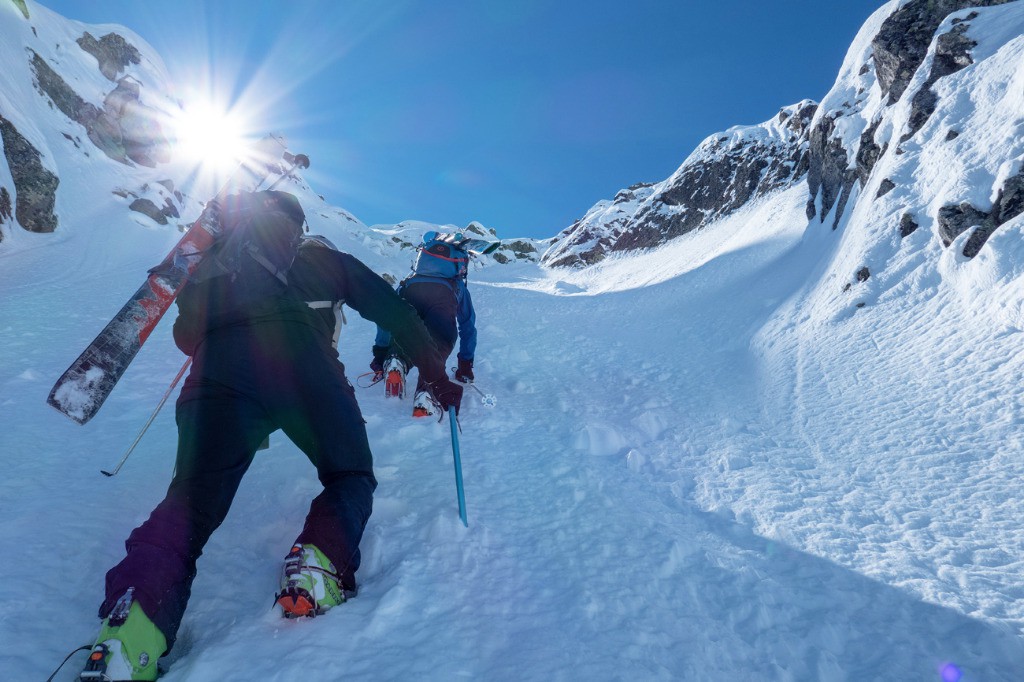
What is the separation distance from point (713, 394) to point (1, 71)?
72.6 feet

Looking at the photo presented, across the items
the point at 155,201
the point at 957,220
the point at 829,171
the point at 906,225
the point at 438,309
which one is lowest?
the point at 438,309

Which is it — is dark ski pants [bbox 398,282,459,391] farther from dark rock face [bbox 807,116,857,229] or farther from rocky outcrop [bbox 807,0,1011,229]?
dark rock face [bbox 807,116,857,229]

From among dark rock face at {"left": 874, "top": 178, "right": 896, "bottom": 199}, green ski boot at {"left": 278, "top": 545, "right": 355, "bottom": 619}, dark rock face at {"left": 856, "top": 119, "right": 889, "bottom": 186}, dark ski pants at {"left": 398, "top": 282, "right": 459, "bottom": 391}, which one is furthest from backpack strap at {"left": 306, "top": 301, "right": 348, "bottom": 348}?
dark rock face at {"left": 856, "top": 119, "right": 889, "bottom": 186}

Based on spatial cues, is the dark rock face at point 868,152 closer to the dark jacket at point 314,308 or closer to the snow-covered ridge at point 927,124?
the snow-covered ridge at point 927,124

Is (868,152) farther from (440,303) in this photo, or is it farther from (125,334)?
(125,334)

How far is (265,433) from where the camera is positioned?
2324 millimetres

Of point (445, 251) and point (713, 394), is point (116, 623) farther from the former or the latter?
point (713, 394)

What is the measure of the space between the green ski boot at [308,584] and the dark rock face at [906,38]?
13.2m

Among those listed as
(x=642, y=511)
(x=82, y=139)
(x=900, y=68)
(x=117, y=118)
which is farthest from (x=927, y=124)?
(x=117, y=118)

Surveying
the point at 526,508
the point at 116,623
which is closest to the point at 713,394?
the point at 526,508

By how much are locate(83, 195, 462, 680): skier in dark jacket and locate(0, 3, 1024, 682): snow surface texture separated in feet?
0.64

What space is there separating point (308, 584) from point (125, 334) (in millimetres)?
2049

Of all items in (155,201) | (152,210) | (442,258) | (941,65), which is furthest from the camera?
(155,201)

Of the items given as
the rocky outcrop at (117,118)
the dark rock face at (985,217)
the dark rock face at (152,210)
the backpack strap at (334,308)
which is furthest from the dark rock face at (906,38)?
the rocky outcrop at (117,118)
